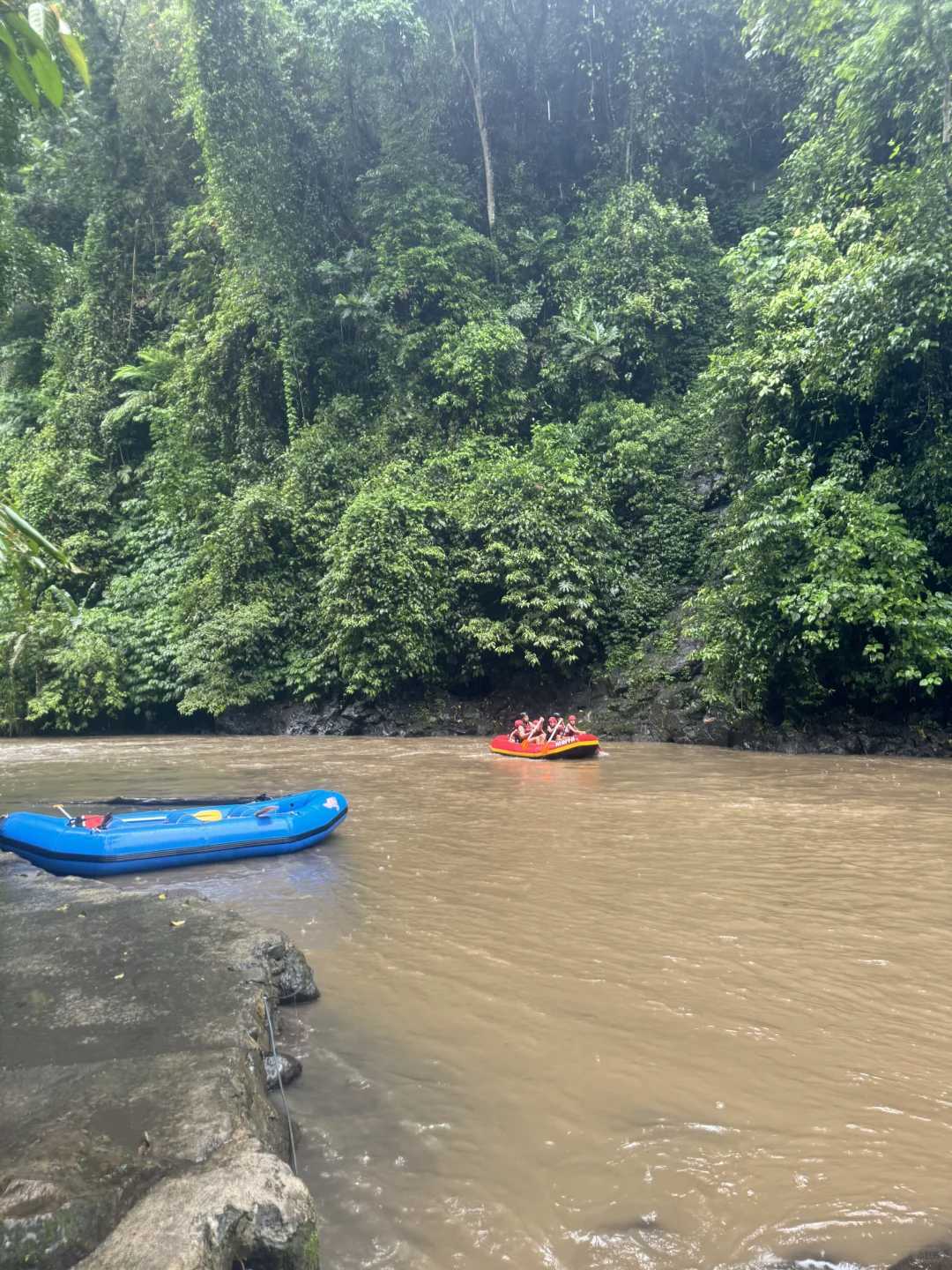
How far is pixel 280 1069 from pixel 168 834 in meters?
3.93

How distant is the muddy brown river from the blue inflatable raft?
0.21m

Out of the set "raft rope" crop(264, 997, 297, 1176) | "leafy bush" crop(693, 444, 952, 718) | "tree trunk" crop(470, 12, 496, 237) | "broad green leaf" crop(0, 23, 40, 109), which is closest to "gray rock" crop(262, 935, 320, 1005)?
"raft rope" crop(264, 997, 297, 1176)

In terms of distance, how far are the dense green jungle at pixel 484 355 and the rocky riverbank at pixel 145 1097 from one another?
9.74m

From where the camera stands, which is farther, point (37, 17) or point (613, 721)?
point (613, 721)

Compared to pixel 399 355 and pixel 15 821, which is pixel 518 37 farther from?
pixel 15 821

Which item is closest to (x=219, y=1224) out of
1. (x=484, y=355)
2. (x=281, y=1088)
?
(x=281, y=1088)

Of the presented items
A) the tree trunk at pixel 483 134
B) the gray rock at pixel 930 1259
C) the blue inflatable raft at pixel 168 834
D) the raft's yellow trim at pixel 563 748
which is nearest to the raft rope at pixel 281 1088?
the gray rock at pixel 930 1259

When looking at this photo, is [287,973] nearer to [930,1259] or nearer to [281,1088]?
[281,1088]

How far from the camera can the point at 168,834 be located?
6.48 m

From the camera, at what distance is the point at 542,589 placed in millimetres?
16344

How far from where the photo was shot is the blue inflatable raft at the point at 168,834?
241 inches

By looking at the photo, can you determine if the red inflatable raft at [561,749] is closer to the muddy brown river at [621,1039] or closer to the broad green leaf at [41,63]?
the muddy brown river at [621,1039]

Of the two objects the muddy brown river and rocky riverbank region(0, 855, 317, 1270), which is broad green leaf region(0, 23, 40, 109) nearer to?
rocky riverbank region(0, 855, 317, 1270)

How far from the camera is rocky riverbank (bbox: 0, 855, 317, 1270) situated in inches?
70.1
